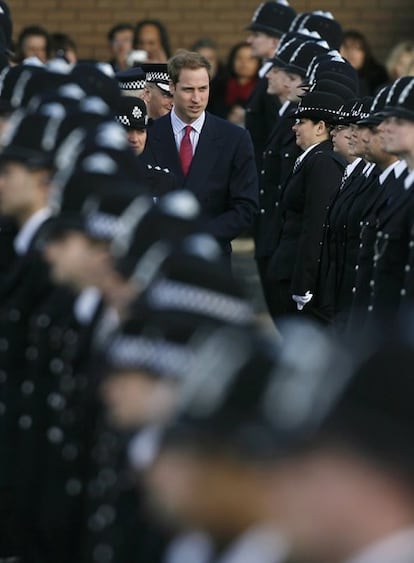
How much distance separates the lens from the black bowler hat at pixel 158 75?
11.9 m

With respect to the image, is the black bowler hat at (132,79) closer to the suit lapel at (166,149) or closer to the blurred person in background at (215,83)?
the suit lapel at (166,149)

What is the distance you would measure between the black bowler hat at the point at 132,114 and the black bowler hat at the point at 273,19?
16.5 feet

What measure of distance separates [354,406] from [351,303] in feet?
22.7

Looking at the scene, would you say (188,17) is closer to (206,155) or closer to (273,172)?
(273,172)

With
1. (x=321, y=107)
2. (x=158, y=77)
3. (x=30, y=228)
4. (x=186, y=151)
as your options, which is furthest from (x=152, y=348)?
(x=158, y=77)

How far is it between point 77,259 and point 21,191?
3.84 ft

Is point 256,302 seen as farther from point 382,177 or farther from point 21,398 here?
point 21,398

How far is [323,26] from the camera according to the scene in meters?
14.8

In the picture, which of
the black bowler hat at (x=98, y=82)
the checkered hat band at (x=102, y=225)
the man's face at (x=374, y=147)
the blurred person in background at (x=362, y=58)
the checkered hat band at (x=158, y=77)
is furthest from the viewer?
the blurred person in background at (x=362, y=58)

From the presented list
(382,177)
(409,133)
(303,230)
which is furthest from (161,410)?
(303,230)

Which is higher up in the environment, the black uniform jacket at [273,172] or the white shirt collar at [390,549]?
the white shirt collar at [390,549]


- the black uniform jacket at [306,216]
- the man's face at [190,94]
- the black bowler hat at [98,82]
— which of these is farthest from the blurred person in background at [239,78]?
the black bowler hat at [98,82]

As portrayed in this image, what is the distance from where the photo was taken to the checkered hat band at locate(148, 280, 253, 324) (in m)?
4.82

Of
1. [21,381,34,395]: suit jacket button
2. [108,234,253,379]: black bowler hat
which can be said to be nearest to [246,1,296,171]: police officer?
[21,381,34,395]: suit jacket button
